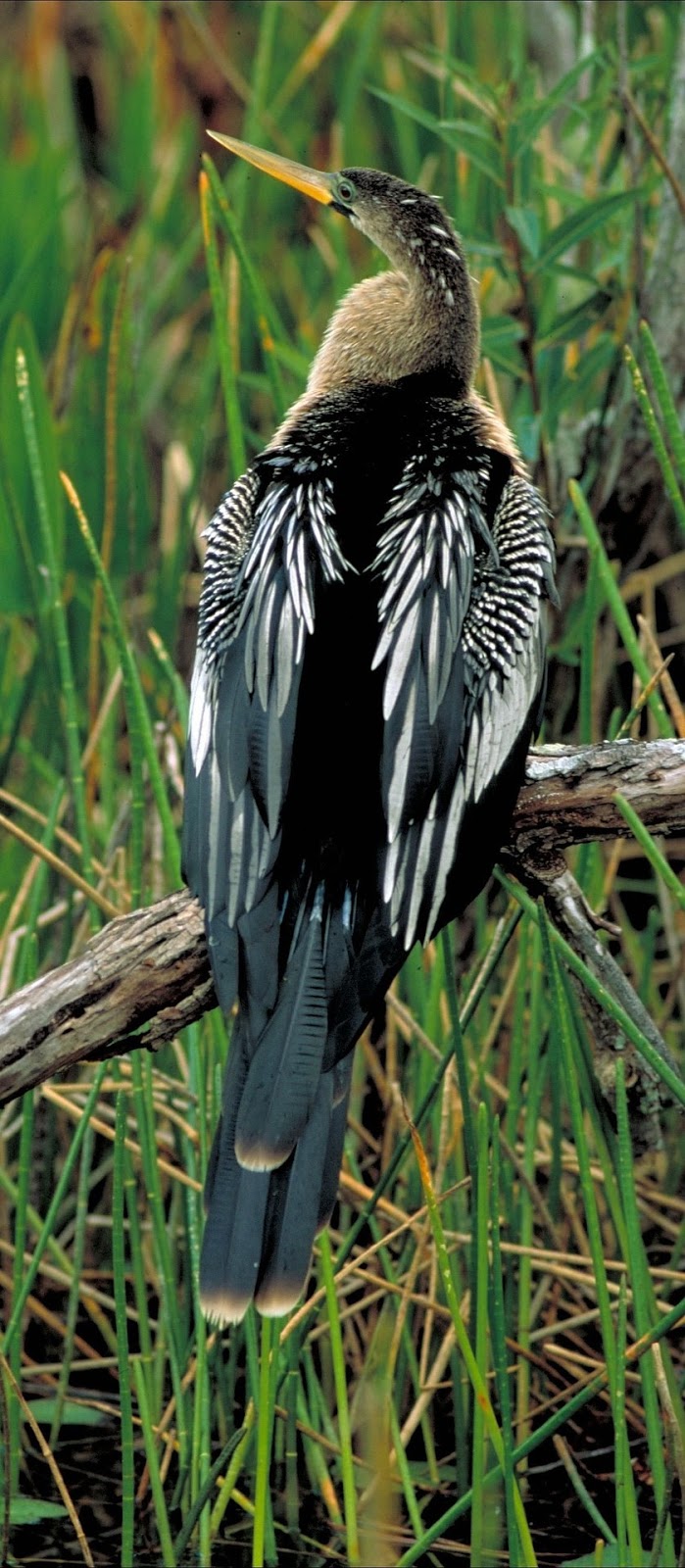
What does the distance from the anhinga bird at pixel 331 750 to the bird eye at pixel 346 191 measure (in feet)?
2.11

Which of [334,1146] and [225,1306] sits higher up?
[334,1146]

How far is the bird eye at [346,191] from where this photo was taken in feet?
10.00

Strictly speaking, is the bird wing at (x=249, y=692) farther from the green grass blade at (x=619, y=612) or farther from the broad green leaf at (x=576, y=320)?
the broad green leaf at (x=576, y=320)

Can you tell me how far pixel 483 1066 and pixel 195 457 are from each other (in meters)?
1.44

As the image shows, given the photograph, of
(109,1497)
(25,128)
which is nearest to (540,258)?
(109,1497)

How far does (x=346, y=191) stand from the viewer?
10.1ft

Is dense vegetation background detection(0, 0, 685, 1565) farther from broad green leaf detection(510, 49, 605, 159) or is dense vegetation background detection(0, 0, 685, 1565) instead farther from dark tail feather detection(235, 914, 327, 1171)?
dark tail feather detection(235, 914, 327, 1171)

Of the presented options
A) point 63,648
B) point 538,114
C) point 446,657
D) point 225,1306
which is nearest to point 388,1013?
point 63,648

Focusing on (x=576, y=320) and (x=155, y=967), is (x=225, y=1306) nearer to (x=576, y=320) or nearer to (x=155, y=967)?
(x=155, y=967)

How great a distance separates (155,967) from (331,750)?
35 cm

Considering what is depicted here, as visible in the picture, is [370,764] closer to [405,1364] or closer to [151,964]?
[151,964]

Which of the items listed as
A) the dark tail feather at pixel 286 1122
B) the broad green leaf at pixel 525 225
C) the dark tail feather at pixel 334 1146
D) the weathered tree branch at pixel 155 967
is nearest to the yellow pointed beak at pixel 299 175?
the broad green leaf at pixel 525 225

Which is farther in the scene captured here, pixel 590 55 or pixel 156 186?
pixel 156 186

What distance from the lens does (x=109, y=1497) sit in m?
2.80
